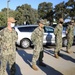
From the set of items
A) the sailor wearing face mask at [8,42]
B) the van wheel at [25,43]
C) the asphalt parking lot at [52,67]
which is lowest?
the asphalt parking lot at [52,67]

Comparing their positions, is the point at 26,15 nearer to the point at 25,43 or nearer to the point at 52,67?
the point at 25,43

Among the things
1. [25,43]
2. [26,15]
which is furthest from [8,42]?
[26,15]

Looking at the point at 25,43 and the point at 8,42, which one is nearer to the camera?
the point at 8,42

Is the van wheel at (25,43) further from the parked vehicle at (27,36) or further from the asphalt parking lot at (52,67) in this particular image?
the asphalt parking lot at (52,67)

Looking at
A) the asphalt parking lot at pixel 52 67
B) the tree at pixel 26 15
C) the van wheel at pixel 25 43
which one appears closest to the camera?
the asphalt parking lot at pixel 52 67

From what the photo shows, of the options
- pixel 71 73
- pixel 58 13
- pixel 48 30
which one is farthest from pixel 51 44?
pixel 58 13

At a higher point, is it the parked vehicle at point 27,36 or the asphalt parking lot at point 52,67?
the parked vehicle at point 27,36

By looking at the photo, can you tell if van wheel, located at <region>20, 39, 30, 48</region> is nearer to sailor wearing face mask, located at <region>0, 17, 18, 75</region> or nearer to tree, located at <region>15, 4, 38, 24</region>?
sailor wearing face mask, located at <region>0, 17, 18, 75</region>

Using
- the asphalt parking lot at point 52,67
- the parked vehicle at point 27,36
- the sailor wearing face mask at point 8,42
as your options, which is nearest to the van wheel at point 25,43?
the parked vehicle at point 27,36

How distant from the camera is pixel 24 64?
10.9 m

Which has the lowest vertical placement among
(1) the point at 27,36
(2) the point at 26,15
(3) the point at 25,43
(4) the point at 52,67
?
(4) the point at 52,67

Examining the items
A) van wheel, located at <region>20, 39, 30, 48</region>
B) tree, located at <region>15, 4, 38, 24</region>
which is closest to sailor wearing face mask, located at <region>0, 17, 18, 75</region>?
van wheel, located at <region>20, 39, 30, 48</region>

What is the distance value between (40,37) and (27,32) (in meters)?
8.36

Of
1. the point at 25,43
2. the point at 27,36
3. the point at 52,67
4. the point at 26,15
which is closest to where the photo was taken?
the point at 52,67
